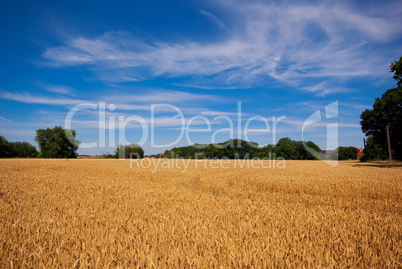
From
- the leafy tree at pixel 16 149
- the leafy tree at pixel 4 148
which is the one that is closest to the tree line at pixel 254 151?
the leafy tree at pixel 16 149

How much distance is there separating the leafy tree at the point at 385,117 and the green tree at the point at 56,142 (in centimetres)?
9033

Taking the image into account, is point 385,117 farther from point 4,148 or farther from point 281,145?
point 4,148

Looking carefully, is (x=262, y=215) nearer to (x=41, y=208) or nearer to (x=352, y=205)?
(x=352, y=205)

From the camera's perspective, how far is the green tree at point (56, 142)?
7844cm

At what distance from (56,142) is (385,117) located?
94.3 meters

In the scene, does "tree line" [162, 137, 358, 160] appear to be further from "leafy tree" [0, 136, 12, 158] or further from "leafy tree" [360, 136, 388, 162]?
"leafy tree" [0, 136, 12, 158]

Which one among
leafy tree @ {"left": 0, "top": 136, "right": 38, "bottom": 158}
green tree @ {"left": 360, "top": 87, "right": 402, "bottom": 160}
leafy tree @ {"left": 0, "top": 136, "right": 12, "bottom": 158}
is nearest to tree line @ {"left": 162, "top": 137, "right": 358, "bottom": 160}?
leafy tree @ {"left": 0, "top": 136, "right": 38, "bottom": 158}

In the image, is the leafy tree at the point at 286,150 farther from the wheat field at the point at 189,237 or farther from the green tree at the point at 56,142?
the wheat field at the point at 189,237

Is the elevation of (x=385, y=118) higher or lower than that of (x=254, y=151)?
higher

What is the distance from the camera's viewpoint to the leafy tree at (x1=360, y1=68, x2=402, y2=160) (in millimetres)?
24938

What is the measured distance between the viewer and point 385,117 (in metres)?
25.8

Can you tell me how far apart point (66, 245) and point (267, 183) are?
8275 millimetres

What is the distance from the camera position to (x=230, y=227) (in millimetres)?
3641

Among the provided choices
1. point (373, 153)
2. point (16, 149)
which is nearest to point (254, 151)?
point (373, 153)
